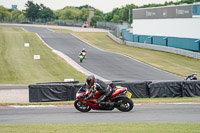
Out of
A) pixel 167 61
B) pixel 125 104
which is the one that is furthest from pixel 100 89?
pixel 167 61

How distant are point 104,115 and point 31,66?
30.8m

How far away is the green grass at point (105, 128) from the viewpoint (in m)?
12.1

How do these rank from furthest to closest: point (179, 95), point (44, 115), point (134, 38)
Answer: point (134, 38) → point (179, 95) → point (44, 115)

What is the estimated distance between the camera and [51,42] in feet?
243

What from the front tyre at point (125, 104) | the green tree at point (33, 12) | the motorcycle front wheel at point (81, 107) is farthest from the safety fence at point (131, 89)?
the green tree at point (33, 12)

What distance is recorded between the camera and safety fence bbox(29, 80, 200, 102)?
23203 mm

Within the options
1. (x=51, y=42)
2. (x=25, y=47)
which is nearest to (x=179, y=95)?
(x=25, y=47)

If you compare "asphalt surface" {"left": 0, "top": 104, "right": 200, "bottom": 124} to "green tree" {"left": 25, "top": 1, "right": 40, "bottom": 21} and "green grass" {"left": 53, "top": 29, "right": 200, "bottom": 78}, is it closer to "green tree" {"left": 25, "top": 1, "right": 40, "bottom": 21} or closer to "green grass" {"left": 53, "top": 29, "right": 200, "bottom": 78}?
"green grass" {"left": 53, "top": 29, "right": 200, "bottom": 78}

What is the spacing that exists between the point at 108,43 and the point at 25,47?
1741cm

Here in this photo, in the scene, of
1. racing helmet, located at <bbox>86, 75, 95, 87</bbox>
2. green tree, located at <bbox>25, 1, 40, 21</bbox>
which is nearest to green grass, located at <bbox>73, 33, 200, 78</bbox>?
racing helmet, located at <bbox>86, 75, 95, 87</bbox>

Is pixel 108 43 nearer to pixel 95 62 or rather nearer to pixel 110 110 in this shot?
pixel 95 62

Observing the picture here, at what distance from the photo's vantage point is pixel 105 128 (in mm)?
12617

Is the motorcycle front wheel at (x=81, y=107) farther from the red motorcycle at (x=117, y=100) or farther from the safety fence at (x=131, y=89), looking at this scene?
the safety fence at (x=131, y=89)

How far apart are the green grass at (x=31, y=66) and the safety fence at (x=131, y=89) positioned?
12.6 meters
